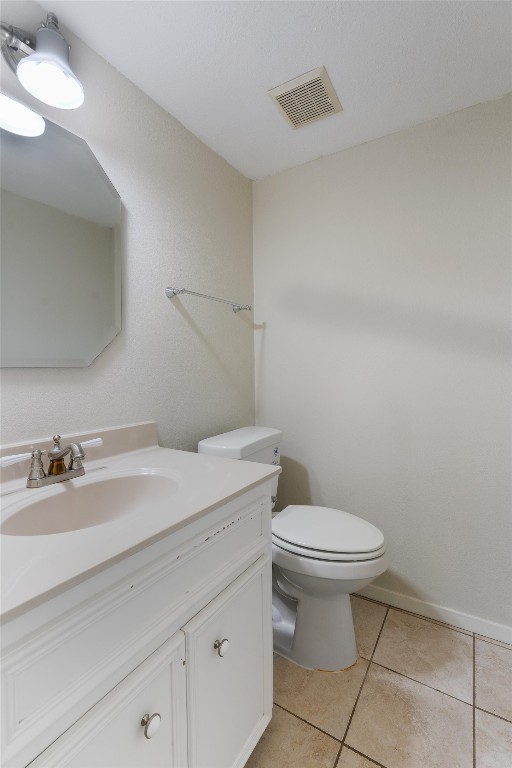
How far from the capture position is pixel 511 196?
134cm

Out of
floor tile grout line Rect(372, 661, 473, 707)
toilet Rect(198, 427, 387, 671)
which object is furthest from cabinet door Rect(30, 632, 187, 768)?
floor tile grout line Rect(372, 661, 473, 707)

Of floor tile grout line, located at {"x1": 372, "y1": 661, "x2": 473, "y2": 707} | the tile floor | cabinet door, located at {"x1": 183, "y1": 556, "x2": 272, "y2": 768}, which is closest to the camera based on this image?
cabinet door, located at {"x1": 183, "y1": 556, "x2": 272, "y2": 768}

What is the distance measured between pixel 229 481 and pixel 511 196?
1506 millimetres

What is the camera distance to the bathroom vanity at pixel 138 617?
480 millimetres

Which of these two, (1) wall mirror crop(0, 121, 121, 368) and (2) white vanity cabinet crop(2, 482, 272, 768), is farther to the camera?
(1) wall mirror crop(0, 121, 121, 368)

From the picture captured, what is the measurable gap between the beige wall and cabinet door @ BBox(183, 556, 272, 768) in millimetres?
880

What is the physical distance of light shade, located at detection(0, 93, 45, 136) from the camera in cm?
89

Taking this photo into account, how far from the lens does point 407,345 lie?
1.55 metres

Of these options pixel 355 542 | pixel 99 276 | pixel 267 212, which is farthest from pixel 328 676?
pixel 267 212

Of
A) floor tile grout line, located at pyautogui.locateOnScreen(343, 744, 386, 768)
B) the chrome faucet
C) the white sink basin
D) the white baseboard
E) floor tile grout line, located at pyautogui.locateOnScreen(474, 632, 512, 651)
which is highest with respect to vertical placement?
the chrome faucet

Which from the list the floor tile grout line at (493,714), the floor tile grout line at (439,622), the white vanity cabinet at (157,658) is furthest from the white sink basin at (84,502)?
the floor tile grout line at (439,622)

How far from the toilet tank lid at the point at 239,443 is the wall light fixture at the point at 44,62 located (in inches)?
46.5

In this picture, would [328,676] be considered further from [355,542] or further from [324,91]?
[324,91]

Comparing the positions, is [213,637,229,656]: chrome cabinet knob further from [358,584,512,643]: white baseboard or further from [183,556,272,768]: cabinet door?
[358,584,512,643]: white baseboard
